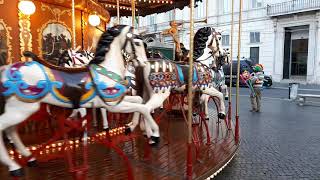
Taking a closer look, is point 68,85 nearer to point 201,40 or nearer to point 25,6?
point 25,6

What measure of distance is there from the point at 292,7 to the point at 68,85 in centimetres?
2440

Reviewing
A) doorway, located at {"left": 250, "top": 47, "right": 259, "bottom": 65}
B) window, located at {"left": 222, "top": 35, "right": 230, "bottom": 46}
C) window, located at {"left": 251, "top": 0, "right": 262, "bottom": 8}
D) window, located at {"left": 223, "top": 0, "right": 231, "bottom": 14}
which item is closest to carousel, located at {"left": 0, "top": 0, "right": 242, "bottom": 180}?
doorway, located at {"left": 250, "top": 47, "right": 259, "bottom": 65}

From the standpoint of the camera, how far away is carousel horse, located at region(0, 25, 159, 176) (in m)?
3.23

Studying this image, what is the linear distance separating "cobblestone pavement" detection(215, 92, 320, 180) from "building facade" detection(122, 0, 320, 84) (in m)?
15.5

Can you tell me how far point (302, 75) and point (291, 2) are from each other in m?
6.20

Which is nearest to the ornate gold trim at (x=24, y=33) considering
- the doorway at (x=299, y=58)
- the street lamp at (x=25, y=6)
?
the street lamp at (x=25, y=6)

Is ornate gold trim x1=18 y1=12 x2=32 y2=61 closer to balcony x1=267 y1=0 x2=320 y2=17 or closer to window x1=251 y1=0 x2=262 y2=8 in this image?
balcony x1=267 y1=0 x2=320 y2=17

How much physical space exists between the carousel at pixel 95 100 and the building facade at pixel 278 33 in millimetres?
17393

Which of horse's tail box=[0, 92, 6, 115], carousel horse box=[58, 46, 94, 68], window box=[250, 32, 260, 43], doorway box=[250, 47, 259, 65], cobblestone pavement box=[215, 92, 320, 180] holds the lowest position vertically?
cobblestone pavement box=[215, 92, 320, 180]

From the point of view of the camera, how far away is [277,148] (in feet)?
19.7

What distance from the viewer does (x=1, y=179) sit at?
12.3 ft

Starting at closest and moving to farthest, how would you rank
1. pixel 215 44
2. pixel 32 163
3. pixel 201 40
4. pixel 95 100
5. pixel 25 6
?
1. pixel 95 100
2. pixel 32 163
3. pixel 25 6
4. pixel 201 40
5. pixel 215 44

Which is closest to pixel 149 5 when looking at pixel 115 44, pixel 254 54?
pixel 115 44

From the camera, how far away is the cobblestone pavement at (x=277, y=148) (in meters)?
4.65
